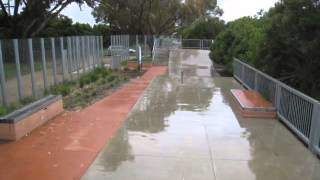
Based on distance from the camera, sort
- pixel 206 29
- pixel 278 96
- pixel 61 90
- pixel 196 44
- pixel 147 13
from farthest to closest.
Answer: pixel 206 29 → pixel 196 44 → pixel 147 13 → pixel 61 90 → pixel 278 96

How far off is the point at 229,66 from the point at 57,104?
1383cm

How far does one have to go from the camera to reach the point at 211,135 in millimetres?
8172

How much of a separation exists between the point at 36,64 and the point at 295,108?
7050 mm

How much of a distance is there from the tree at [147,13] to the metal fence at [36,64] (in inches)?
804

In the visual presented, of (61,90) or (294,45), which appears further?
(61,90)

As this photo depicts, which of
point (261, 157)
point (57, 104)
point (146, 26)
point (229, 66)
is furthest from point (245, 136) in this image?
point (146, 26)

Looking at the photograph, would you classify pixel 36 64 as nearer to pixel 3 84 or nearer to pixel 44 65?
pixel 44 65

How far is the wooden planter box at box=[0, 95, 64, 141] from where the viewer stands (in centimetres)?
757

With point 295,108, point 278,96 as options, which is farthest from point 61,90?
point 295,108

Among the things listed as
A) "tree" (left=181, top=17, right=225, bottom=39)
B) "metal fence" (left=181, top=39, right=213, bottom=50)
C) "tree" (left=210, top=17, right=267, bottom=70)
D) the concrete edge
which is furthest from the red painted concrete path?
"tree" (left=181, top=17, right=225, bottom=39)

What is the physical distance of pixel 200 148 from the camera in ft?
23.9

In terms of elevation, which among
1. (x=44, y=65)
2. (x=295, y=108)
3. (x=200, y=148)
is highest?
(x=44, y=65)

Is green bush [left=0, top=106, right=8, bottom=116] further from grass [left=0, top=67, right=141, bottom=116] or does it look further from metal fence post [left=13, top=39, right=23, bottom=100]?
metal fence post [left=13, top=39, right=23, bottom=100]

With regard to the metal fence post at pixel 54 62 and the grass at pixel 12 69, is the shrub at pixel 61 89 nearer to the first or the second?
the metal fence post at pixel 54 62
